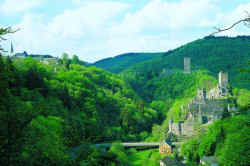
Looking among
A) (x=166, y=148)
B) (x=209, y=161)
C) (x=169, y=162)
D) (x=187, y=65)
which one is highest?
(x=187, y=65)

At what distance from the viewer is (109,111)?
74.4 metres

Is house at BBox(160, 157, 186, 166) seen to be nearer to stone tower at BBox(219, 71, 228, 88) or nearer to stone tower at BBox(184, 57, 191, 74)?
stone tower at BBox(219, 71, 228, 88)

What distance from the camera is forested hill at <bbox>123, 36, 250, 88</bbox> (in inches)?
5212

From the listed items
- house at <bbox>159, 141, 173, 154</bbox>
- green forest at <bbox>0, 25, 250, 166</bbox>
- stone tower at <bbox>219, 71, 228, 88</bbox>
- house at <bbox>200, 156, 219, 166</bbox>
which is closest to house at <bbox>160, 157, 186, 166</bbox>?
house at <bbox>200, 156, 219, 166</bbox>

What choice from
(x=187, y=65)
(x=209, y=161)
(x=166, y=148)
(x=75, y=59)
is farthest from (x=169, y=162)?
(x=187, y=65)

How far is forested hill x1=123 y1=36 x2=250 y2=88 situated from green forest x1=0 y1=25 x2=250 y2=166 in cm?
37

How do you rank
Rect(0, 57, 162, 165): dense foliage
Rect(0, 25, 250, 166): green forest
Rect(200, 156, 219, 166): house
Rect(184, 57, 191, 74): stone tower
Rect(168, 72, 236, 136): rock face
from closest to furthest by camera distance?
1. Rect(0, 57, 162, 165): dense foliage
2. Rect(0, 25, 250, 166): green forest
3. Rect(200, 156, 219, 166): house
4. Rect(168, 72, 236, 136): rock face
5. Rect(184, 57, 191, 74): stone tower

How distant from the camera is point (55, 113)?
40.9 m

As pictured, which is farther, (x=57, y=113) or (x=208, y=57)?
(x=208, y=57)

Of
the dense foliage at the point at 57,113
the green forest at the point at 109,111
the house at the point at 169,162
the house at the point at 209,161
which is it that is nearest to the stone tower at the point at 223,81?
the green forest at the point at 109,111

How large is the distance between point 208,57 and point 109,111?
268 ft

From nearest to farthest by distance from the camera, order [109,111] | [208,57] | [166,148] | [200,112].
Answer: [166,148]
[200,112]
[109,111]
[208,57]

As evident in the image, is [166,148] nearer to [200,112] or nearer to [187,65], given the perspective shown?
[200,112]

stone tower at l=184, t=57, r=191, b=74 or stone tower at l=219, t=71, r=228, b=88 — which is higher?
stone tower at l=184, t=57, r=191, b=74
